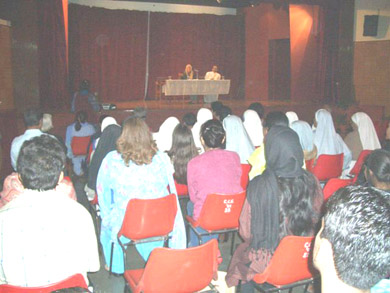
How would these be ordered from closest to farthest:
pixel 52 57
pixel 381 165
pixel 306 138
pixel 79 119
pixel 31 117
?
1. pixel 381 165
2. pixel 31 117
3. pixel 306 138
4. pixel 79 119
5. pixel 52 57

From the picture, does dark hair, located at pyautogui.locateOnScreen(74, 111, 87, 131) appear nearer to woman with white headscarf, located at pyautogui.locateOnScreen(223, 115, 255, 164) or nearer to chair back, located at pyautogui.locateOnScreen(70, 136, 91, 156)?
chair back, located at pyautogui.locateOnScreen(70, 136, 91, 156)

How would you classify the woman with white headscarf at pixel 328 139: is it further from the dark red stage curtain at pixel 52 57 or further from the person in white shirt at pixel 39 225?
the dark red stage curtain at pixel 52 57

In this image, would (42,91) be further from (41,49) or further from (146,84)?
(146,84)

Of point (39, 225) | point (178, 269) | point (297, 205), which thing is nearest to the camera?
point (39, 225)

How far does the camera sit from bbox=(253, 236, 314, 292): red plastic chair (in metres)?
2.21

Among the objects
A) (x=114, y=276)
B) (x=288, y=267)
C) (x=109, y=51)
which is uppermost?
(x=109, y=51)

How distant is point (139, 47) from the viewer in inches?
521

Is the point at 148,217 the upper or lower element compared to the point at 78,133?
lower

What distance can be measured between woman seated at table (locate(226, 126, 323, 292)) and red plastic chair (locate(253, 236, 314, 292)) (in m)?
0.10

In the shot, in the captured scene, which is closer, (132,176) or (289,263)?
(289,263)

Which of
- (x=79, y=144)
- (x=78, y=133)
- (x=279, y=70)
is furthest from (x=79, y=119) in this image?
(x=279, y=70)

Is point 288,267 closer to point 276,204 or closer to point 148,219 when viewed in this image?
point 276,204

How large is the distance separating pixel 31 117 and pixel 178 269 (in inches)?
95.9

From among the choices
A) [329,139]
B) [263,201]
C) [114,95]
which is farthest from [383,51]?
[263,201]
